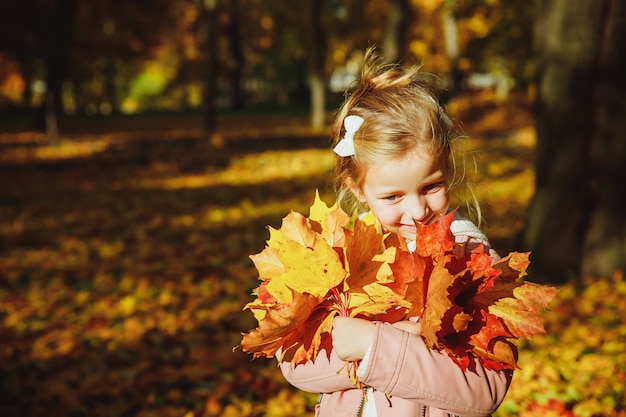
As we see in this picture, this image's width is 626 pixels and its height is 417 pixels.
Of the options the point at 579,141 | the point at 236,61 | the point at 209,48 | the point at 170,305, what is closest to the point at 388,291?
the point at 579,141

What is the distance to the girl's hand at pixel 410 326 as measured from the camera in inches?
53.8

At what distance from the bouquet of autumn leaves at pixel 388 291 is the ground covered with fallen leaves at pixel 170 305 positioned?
403 mm

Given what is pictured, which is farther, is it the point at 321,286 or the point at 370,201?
the point at 370,201

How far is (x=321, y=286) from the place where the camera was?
133 centimetres

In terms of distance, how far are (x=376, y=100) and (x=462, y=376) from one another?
77 centimetres

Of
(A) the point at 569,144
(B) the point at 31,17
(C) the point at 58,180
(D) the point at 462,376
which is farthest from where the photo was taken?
(B) the point at 31,17

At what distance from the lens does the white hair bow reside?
1587mm

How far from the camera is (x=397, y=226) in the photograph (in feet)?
5.21

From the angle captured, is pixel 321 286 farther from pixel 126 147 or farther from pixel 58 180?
pixel 126 147

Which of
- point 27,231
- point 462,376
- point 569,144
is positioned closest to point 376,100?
point 462,376

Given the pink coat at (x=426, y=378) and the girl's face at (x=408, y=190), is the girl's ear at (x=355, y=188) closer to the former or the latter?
the girl's face at (x=408, y=190)

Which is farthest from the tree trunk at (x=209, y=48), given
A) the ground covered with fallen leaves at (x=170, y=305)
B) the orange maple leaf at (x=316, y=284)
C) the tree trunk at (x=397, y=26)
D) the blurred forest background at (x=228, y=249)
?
the orange maple leaf at (x=316, y=284)

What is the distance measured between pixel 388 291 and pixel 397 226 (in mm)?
316

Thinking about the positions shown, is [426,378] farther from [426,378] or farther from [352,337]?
[352,337]
